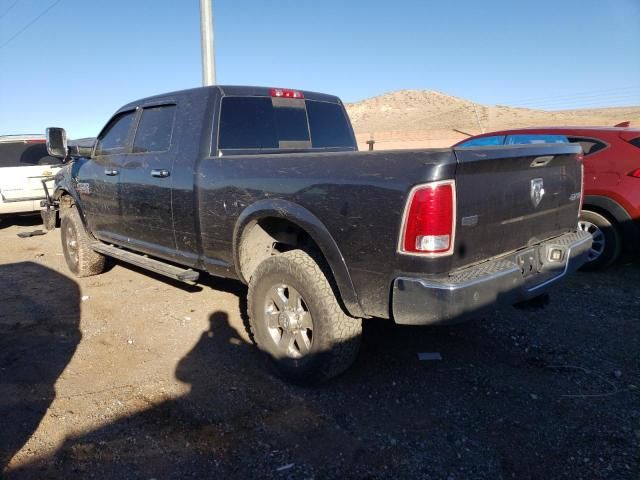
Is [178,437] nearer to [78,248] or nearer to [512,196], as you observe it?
[512,196]

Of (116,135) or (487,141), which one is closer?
(116,135)

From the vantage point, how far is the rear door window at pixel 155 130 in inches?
159

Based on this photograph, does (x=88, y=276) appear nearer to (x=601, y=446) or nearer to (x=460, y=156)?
(x=460, y=156)

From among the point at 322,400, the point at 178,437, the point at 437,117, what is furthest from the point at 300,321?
the point at 437,117

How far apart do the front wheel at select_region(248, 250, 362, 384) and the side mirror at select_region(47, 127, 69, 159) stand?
337 cm

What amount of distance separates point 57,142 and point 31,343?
244 cm

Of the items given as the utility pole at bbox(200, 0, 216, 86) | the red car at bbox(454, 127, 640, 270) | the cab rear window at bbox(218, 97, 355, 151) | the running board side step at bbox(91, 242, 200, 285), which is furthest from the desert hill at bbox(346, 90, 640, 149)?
the running board side step at bbox(91, 242, 200, 285)

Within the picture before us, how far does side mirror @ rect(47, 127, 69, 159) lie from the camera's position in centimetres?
514

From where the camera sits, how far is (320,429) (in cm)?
269

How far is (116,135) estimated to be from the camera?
4.88 meters

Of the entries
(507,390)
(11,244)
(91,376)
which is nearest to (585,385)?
(507,390)

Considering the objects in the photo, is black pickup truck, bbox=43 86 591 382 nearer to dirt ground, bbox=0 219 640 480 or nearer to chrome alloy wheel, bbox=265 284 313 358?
chrome alloy wheel, bbox=265 284 313 358

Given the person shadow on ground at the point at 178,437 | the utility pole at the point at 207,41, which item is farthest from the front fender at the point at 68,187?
the utility pole at the point at 207,41

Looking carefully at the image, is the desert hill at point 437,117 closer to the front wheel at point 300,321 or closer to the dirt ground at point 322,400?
the dirt ground at point 322,400
